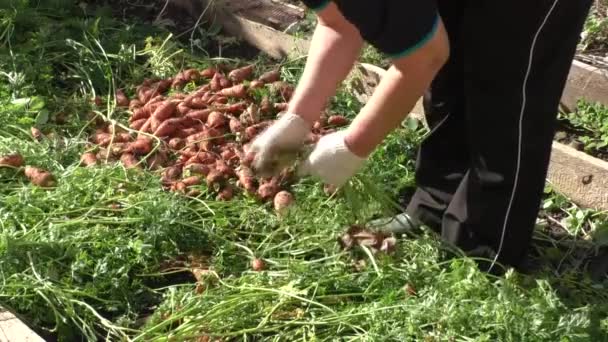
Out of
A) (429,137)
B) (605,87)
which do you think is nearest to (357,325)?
(429,137)

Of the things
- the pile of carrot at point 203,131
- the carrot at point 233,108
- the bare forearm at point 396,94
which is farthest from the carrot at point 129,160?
the bare forearm at point 396,94

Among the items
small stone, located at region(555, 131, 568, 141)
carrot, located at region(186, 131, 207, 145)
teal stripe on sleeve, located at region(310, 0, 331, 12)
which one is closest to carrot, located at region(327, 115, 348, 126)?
carrot, located at region(186, 131, 207, 145)

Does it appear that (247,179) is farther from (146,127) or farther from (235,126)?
(146,127)

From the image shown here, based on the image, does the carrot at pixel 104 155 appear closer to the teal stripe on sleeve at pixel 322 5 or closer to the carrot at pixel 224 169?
the carrot at pixel 224 169

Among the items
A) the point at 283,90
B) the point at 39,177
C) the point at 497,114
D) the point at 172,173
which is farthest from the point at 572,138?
the point at 39,177

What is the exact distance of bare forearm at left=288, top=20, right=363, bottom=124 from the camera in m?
2.59

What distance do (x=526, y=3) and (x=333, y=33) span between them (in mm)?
506

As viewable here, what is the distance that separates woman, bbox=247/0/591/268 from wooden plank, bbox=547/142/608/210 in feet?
1.60

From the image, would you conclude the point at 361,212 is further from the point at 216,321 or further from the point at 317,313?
the point at 216,321

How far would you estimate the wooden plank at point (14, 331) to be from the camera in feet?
8.76

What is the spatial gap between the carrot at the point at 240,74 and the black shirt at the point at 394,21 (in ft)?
6.08

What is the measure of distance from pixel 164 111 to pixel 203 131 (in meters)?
0.19

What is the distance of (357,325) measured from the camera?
262 cm

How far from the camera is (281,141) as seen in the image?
2.61 metres
